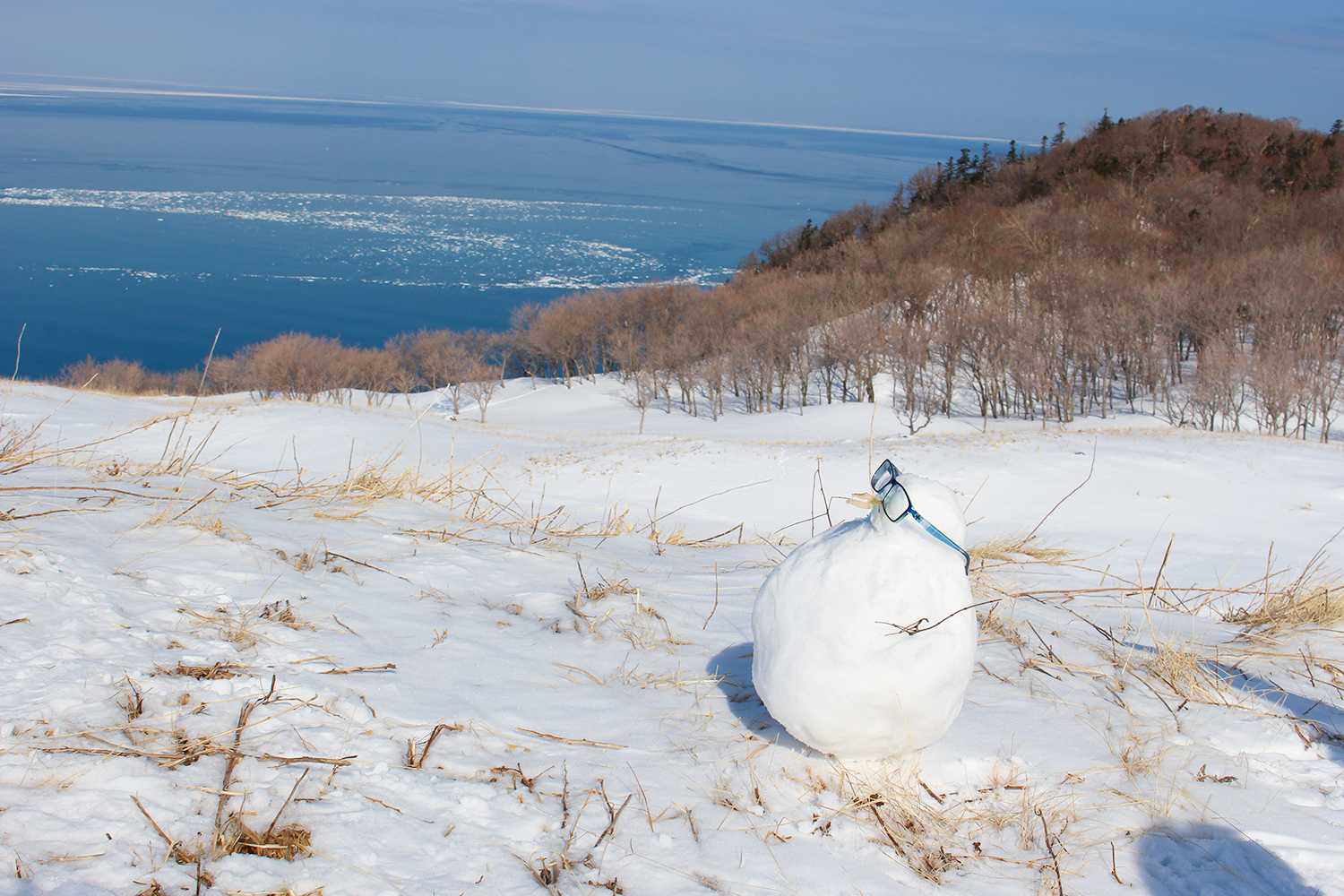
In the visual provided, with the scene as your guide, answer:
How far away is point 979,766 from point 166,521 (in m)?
3.26

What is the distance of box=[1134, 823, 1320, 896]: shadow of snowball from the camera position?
5.73 ft

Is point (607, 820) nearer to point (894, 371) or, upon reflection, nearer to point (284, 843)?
point (284, 843)

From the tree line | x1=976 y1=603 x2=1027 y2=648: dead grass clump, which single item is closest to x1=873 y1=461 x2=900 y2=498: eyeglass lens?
x1=976 y1=603 x2=1027 y2=648: dead grass clump

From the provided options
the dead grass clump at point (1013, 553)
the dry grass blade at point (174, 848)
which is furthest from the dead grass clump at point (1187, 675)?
the dry grass blade at point (174, 848)

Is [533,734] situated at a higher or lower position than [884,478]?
lower

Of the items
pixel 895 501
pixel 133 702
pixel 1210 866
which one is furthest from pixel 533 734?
pixel 1210 866

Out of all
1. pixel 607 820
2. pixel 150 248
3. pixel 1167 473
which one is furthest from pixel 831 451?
pixel 150 248

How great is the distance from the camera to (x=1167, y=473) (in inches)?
572

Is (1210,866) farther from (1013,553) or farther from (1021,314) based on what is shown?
(1021,314)

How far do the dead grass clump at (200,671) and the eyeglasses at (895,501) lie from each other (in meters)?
1.92

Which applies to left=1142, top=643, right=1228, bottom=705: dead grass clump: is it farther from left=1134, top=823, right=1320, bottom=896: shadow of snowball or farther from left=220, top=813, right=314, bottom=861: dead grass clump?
left=220, top=813, right=314, bottom=861: dead grass clump

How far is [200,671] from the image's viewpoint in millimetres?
2066

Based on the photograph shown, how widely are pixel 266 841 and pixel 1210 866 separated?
2.22 metres

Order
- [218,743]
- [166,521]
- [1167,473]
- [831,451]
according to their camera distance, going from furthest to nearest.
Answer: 1. [831,451]
2. [1167,473]
3. [166,521]
4. [218,743]
